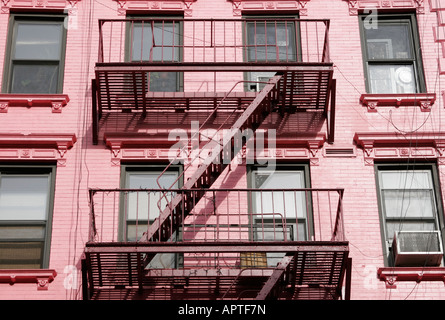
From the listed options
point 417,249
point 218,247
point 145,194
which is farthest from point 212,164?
point 417,249

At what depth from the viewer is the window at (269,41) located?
15.8 meters

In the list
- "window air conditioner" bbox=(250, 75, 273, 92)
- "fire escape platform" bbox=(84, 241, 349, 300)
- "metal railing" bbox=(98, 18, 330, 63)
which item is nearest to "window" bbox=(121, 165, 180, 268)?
"fire escape platform" bbox=(84, 241, 349, 300)

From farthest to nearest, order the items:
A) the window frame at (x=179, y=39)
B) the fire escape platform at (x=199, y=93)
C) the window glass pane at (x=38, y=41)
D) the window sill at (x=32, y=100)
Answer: the window glass pane at (x=38, y=41) < the window frame at (x=179, y=39) < the window sill at (x=32, y=100) < the fire escape platform at (x=199, y=93)

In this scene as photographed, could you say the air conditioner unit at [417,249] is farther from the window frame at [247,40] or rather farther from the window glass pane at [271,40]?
the window glass pane at [271,40]

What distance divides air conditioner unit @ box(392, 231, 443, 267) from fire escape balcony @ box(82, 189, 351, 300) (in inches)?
36.8

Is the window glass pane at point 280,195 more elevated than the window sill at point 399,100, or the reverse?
the window sill at point 399,100

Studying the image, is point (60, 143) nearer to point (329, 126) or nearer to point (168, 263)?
point (168, 263)

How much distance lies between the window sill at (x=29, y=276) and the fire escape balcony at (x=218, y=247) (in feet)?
2.32

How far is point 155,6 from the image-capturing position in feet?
53.8

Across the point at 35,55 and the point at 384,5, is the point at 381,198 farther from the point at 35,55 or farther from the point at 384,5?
the point at 35,55

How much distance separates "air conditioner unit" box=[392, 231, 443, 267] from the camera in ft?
44.7

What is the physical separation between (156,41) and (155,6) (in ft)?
2.16

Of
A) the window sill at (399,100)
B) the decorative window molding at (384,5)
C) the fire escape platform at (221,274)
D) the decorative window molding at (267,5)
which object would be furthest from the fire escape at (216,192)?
the decorative window molding at (384,5)

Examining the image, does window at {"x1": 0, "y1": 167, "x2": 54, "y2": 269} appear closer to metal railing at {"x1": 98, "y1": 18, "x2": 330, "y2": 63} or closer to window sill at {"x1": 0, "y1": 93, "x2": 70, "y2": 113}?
window sill at {"x1": 0, "y1": 93, "x2": 70, "y2": 113}
